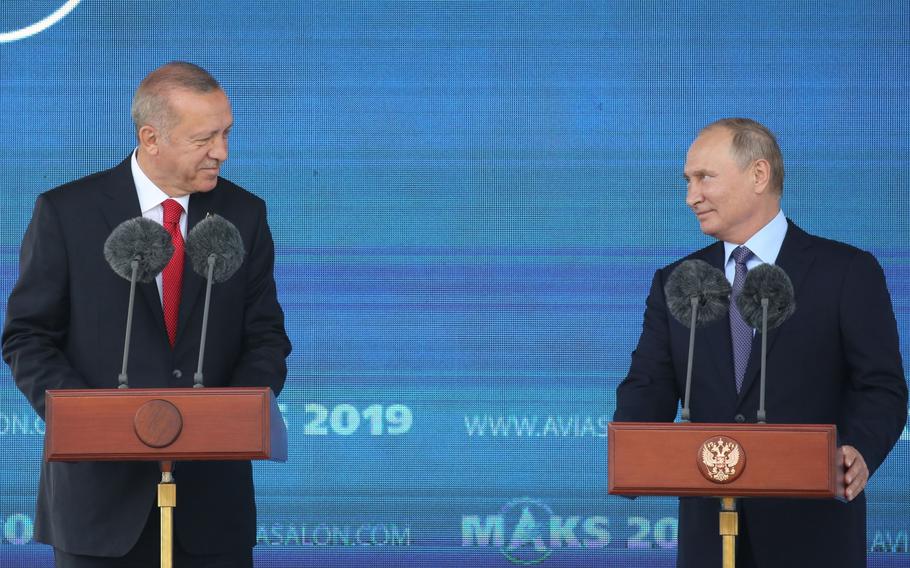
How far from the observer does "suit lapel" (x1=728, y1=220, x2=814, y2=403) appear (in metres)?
3.28

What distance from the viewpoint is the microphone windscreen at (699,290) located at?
3027 mm

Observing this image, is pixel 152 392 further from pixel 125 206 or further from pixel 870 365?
pixel 870 365

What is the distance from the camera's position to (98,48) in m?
4.83

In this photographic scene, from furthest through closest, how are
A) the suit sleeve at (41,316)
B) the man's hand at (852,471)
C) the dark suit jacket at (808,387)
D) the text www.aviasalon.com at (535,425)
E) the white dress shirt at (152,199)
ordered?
the text www.aviasalon.com at (535,425), the white dress shirt at (152,199), the dark suit jacket at (808,387), the suit sleeve at (41,316), the man's hand at (852,471)

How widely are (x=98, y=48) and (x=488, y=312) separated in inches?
55.8

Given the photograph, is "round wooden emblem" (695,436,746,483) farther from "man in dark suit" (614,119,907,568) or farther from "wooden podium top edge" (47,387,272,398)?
"wooden podium top edge" (47,387,272,398)

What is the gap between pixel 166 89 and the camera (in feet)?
11.2

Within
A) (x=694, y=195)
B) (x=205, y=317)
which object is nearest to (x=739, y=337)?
(x=694, y=195)

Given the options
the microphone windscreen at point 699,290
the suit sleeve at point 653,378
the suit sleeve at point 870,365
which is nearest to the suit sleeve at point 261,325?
the suit sleeve at point 653,378

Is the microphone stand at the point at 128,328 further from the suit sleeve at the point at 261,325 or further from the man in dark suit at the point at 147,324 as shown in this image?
the suit sleeve at the point at 261,325

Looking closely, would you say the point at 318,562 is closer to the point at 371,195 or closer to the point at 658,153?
the point at 371,195

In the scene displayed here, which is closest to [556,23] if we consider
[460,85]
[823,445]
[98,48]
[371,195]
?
[460,85]

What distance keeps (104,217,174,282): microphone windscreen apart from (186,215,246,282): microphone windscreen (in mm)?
67

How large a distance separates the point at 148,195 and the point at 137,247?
42 cm
